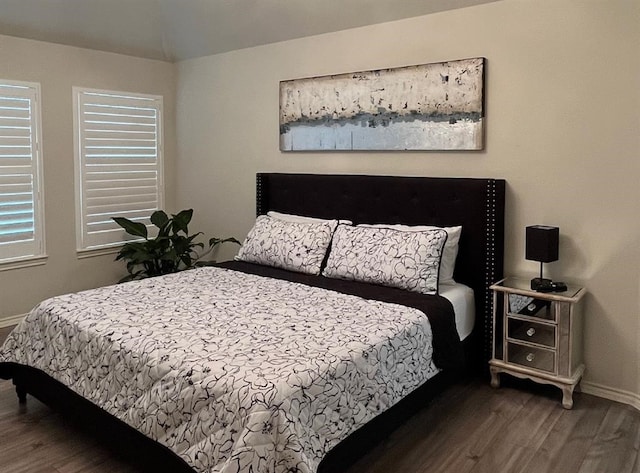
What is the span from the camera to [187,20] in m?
4.75

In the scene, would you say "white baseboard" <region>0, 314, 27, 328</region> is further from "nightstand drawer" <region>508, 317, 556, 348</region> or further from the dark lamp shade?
the dark lamp shade

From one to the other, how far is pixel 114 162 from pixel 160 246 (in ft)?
2.82

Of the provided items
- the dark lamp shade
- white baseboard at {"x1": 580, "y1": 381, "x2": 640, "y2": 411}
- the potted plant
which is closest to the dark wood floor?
A: white baseboard at {"x1": 580, "y1": 381, "x2": 640, "y2": 411}

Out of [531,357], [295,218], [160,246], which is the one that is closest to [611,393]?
[531,357]

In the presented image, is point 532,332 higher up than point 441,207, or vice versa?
point 441,207

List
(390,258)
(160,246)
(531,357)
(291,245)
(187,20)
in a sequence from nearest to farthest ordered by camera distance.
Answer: (531,357)
(390,258)
(291,245)
(187,20)
(160,246)

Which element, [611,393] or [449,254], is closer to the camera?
[611,393]

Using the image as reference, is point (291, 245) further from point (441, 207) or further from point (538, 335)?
point (538, 335)

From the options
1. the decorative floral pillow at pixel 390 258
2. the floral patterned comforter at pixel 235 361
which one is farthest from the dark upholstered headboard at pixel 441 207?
the floral patterned comforter at pixel 235 361

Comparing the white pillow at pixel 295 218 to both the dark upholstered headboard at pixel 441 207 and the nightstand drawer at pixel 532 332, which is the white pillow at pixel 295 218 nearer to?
the dark upholstered headboard at pixel 441 207

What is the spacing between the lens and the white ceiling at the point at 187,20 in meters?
3.94

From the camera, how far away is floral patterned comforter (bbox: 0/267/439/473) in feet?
6.64

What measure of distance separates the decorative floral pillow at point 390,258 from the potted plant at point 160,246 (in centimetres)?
156

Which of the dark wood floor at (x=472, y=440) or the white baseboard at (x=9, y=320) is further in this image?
the white baseboard at (x=9, y=320)
